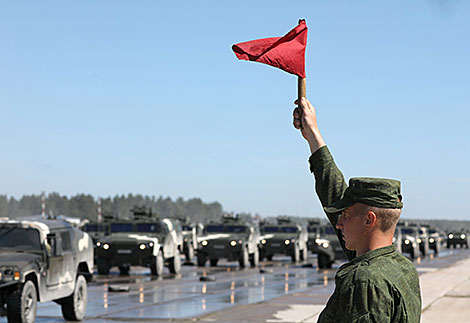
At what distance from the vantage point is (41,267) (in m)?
12.7

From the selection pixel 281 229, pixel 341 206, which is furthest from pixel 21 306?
pixel 281 229

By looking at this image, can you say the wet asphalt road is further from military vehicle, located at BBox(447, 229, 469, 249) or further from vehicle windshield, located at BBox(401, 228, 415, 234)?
military vehicle, located at BBox(447, 229, 469, 249)

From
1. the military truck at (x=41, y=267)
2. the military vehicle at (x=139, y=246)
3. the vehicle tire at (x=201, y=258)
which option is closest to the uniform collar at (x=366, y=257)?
the military truck at (x=41, y=267)

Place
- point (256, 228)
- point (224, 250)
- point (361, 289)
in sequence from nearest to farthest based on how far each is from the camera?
point (361, 289) < point (224, 250) < point (256, 228)

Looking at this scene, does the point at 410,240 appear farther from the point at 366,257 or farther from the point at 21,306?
the point at 366,257

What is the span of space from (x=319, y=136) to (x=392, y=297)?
1.10 metres

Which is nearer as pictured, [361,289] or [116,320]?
[361,289]

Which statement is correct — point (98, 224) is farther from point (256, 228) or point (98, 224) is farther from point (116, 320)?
point (116, 320)

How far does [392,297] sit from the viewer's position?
2873 millimetres

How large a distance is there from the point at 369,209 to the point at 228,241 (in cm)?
2734

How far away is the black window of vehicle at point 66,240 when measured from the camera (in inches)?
546

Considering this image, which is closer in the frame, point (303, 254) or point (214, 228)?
point (214, 228)

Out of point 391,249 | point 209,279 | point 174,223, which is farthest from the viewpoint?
point 174,223

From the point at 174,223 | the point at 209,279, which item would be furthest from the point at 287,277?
the point at 174,223
